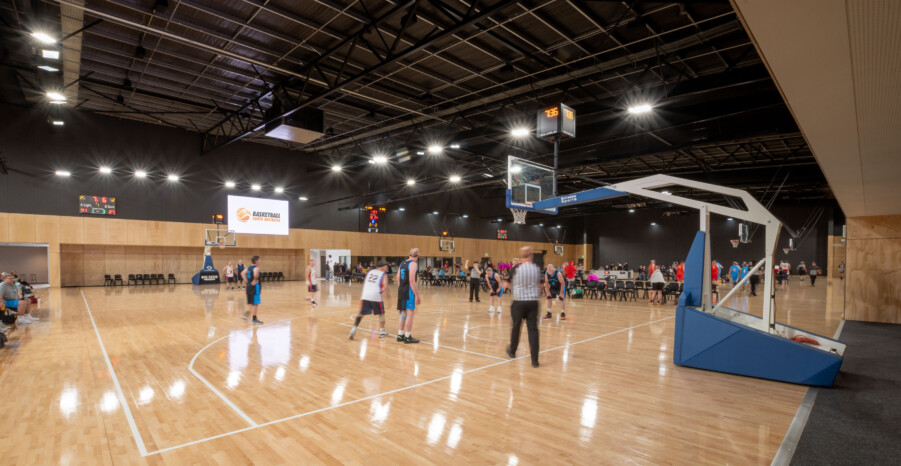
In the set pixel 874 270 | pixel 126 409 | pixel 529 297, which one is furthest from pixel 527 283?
pixel 874 270

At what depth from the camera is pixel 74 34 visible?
31.5ft

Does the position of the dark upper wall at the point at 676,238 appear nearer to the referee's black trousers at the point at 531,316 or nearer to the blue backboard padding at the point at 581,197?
the blue backboard padding at the point at 581,197

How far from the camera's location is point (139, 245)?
20.6 meters

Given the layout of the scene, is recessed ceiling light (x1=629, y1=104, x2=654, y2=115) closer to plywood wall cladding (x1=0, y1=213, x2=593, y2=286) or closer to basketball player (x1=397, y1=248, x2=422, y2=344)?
basketball player (x1=397, y1=248, x2=422, y2=344)

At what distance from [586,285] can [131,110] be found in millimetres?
20790

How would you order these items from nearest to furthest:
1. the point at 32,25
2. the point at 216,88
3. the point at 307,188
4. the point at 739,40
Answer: the point at 32,25
the point at 739,40
the point at 216,88
the point at 307,188

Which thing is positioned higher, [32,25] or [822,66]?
[32,25]

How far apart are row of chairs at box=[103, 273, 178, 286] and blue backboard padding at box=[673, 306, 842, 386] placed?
23.5 meters

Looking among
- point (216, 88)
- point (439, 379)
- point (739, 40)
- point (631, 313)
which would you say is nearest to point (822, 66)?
point (439, 379)

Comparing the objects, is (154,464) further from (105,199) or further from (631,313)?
(105,199)

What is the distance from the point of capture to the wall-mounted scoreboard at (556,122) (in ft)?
30.6

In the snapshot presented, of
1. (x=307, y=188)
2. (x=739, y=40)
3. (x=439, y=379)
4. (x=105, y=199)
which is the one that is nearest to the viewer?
(x=439, y=379)

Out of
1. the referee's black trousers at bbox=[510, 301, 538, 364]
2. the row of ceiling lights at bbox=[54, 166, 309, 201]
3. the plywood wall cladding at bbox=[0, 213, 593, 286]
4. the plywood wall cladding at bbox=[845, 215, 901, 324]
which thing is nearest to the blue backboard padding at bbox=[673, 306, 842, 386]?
the referee's black trousers at bbox=[510, 301, 538, 364]

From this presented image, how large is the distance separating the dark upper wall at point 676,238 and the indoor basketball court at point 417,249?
24.2 feet
